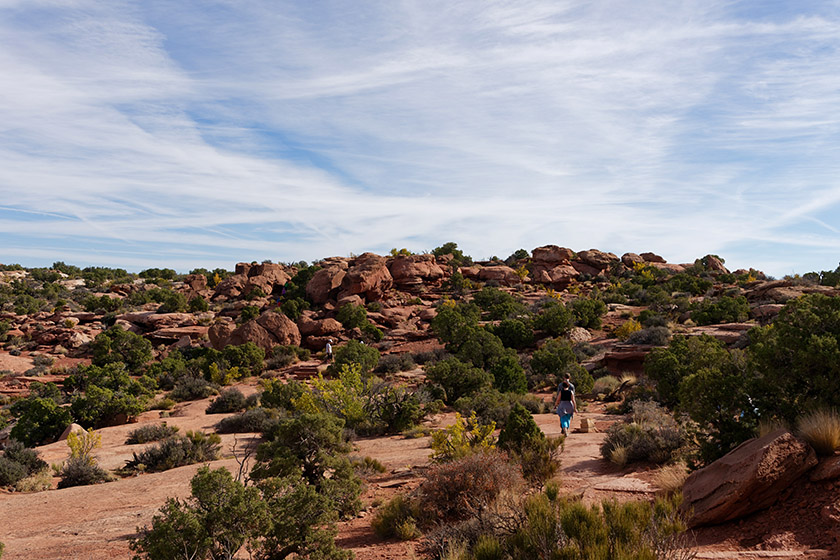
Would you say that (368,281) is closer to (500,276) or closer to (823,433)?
(500,276)

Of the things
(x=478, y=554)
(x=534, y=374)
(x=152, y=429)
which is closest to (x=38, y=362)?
(x=152, y=429)

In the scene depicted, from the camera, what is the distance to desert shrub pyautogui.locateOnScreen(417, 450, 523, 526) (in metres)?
7.79

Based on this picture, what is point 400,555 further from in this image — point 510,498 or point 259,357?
point 259,357

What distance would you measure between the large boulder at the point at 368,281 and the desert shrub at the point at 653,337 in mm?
23268

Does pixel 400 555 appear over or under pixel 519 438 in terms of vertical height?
under

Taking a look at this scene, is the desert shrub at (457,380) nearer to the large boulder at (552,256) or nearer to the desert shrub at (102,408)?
the desert shrub at (102,408)

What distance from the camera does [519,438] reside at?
1065 centimetres

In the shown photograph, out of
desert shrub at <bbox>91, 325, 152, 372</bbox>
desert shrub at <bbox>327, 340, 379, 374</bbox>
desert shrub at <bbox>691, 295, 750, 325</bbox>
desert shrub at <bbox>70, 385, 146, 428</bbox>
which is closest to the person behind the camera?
desert shrub at <bbox>70, 385, 146, 428</bbox>

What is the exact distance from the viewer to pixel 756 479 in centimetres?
564

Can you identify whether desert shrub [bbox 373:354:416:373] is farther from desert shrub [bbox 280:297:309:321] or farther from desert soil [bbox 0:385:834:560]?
desert shrub [bbox 280:297:309:321]

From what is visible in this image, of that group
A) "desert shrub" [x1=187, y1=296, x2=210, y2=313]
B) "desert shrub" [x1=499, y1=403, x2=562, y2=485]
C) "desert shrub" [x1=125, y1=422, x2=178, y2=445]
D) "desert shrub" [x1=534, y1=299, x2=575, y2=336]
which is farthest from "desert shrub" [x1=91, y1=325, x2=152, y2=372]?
"desert shrub" [x1=499, y1=403, x2=562, y2=485]

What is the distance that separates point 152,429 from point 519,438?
13.2 meters

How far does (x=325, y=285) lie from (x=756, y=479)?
41683 mm

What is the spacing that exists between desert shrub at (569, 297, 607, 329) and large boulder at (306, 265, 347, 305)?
20.2 metres
